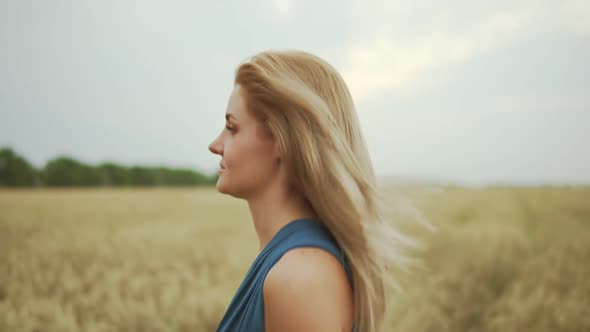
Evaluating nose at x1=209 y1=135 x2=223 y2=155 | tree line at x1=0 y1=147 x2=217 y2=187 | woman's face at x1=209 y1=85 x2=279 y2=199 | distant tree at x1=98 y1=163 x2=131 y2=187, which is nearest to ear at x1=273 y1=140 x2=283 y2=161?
woman's face at x1=209 y1=85 x2=279 y2=199

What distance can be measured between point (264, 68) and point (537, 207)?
7.21 meters

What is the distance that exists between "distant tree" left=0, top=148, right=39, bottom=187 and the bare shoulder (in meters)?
7.12

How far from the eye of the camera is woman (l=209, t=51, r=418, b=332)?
1164 mm

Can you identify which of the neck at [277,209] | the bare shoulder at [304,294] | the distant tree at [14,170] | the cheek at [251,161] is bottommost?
the distant tree at [14,170]

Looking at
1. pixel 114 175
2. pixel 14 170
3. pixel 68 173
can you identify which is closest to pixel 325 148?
pixel 14 170

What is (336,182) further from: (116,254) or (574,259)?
(574,259)

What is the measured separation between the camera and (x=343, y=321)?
3.78 feet

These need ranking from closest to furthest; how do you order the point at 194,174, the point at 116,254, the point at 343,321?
the point at 343,321 → the point at 116,254 → the point at 194,174

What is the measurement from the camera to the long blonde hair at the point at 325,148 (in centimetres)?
121

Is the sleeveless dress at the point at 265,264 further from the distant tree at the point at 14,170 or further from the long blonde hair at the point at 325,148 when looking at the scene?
the distant tree at the point at 14,170

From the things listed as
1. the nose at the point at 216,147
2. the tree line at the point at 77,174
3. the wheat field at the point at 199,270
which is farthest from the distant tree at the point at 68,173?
the nose at the point at 216,147

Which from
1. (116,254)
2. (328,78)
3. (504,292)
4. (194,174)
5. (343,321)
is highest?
(328,78)

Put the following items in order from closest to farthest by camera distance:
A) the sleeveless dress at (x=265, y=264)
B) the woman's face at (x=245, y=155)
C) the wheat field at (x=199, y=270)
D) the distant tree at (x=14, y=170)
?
the sleeveless dress at (x=265, y=264)
the woman's face at (x=245, y=155)
the wheat field at (x=199, y=270)
the distant tree at (x=14, y=170)

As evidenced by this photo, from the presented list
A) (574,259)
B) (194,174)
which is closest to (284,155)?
(574,259)
